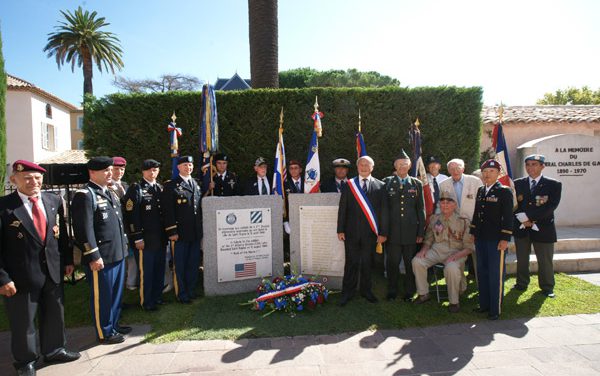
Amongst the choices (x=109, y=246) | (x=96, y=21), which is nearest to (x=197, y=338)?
(x=109, y=246)

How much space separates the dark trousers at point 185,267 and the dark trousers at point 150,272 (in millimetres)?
210

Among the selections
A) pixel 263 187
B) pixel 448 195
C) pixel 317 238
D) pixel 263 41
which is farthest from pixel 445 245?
pixel 263 41

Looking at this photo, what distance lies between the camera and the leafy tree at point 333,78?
2594 cm

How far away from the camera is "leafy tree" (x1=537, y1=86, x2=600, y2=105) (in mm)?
39594

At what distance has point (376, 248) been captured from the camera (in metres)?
5.21

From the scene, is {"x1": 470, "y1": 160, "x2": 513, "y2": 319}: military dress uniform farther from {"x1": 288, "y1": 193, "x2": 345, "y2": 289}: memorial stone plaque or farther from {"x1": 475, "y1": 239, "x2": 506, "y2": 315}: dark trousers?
{"x1": 288, "y1": 193, "x2": 345, "y2": 289}: memorial stone plaque

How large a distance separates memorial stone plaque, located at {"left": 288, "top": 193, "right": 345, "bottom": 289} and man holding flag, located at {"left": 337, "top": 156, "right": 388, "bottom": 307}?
381mm

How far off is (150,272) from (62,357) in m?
1.47

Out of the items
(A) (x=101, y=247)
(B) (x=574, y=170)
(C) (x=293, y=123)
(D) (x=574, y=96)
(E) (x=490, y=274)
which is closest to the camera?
(A) (x=101, y=247)

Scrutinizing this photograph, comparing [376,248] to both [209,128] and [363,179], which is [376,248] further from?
[209,128]

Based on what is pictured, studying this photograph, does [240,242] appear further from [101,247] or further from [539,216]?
[539,216]

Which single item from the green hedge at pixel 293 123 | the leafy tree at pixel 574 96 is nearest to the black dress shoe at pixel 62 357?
the green hedge at pixel 293 123

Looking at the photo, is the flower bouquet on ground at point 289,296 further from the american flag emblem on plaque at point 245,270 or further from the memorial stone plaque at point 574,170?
the memorial stone plaque at point 574,170

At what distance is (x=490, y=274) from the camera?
15.1 ft
